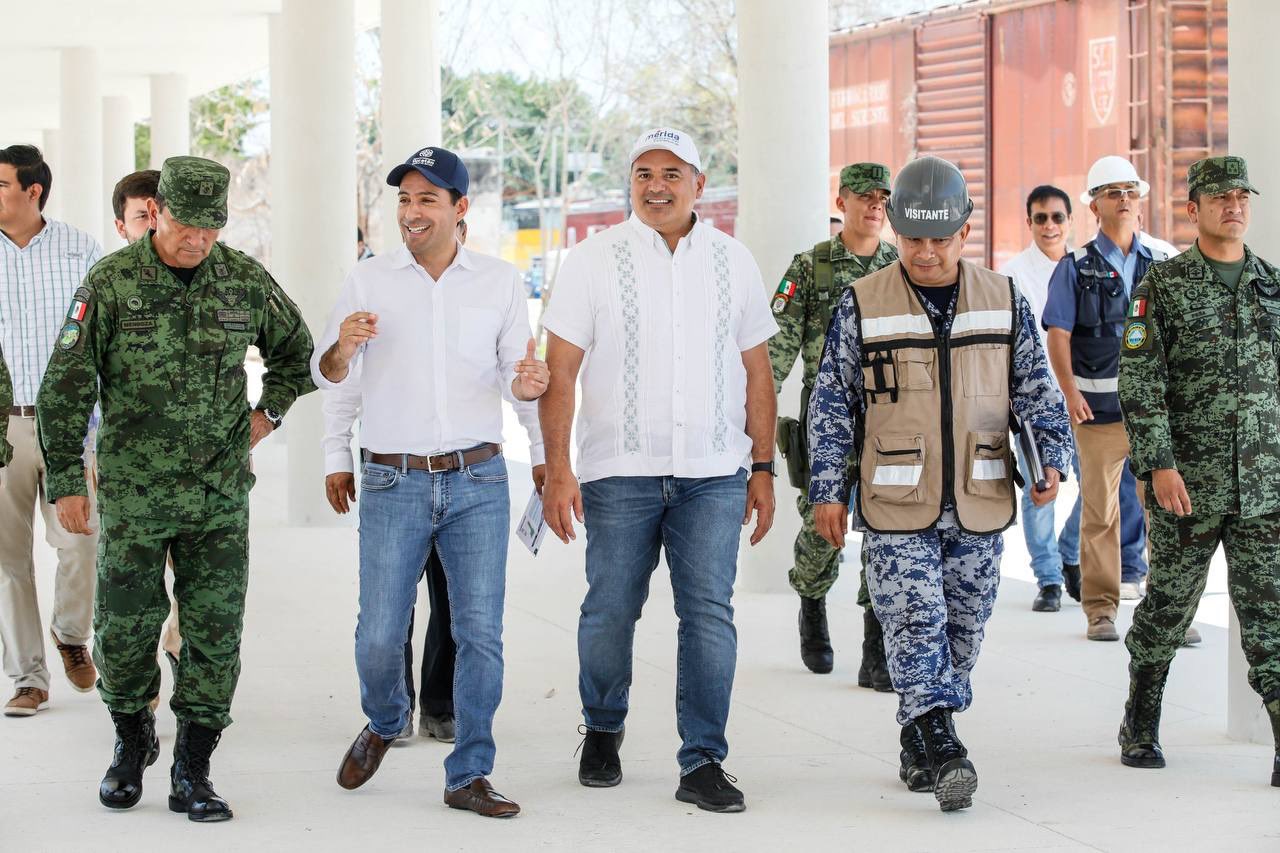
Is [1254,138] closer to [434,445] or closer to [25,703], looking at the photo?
[434,445]

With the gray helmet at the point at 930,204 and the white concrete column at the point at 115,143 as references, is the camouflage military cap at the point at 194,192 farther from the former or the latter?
the white concrete column at the point at 115,143

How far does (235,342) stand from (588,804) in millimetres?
1682

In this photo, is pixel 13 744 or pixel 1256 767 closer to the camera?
pixel 1256 767

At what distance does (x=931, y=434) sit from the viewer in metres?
5.00

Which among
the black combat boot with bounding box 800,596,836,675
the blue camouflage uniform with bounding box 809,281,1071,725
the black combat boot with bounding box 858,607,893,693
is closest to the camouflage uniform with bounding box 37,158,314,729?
the blue camouflage uniform with bounding box 809,281,1071,725

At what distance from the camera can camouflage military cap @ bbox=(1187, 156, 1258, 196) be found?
5.27 metres

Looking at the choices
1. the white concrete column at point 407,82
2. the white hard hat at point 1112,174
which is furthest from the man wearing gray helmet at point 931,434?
the white concrete column at point 407,82

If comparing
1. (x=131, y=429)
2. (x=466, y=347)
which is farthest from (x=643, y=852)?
(x=131, y=429)

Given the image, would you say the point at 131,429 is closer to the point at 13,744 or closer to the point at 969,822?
the point at 13,744

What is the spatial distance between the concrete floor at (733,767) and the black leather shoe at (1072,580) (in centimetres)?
62

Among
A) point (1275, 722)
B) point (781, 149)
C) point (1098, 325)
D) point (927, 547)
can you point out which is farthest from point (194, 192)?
point (781, 149)

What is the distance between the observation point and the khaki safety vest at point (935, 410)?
4.98m

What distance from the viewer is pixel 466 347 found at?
16.5 feet

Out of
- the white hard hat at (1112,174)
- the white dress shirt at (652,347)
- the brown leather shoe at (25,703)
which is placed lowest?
the brown leather shoe at (25,703)
